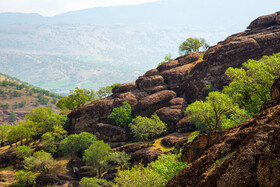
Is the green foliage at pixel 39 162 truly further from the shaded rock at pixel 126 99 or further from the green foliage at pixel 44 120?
the shaded rock at pixel 126 99

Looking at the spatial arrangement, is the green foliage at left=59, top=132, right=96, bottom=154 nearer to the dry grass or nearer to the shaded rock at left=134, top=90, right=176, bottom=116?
the dry grass

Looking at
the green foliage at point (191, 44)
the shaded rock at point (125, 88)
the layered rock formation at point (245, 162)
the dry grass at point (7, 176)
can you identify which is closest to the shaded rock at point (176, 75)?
the shaded rock at point (125, 88)

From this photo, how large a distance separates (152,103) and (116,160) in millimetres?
29713

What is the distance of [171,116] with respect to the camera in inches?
2781

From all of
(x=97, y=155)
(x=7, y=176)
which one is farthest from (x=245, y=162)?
(x=7, y=176)

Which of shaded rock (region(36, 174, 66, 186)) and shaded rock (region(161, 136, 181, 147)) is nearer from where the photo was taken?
shaded rock (region(36, 174, 66, 186))

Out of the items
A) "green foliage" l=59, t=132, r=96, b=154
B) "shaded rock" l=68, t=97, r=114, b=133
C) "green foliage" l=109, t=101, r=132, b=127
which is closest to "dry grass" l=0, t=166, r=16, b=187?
"green foliage" l=59, t=132, r=96, b=154

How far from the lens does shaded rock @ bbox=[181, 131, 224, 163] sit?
25.2 m

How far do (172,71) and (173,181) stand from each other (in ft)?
230

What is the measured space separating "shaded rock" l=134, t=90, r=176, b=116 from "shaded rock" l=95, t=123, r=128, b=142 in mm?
10408

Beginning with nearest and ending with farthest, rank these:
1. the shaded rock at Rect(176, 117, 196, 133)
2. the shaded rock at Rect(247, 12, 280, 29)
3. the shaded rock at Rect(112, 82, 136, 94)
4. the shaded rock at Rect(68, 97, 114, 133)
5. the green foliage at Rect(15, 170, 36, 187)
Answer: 1. the green foliage at Rect(15, 170, 36, 187)
2. the shaded rock at Rect(176, 117, 196, 133)
3. the shaded rock at Rect(247, 12, 280, 29)
4. the shaded rock at Rect(68, 97, 114, 133)
5. the shaded rock at Rect(112, 82, 136, 94)

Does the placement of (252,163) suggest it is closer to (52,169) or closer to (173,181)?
(173,181)

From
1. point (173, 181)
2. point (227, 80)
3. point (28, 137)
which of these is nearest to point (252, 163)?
point (173, 181)

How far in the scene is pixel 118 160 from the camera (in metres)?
55.8
